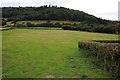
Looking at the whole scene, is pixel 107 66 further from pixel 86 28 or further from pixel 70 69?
pixel 86 28

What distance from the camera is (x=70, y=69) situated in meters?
16.0

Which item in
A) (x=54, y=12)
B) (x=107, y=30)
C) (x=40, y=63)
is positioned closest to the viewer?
(x=40, y=63)

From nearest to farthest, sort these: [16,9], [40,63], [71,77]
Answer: [71,77] → [40,63] → [16,9]

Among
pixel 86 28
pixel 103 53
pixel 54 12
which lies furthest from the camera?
pixel 54 12

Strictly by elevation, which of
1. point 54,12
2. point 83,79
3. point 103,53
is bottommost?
point 83,79

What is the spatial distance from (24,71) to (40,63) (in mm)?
3030

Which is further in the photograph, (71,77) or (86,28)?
(86,28)

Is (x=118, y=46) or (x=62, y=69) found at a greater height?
(x=118, y=46)

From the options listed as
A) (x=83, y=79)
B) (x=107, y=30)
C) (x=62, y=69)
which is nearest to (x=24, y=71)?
(x=62, y=69)

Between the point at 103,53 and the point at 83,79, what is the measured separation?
241 centimetres

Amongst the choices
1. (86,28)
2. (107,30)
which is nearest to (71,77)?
(107,30)

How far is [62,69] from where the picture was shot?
1609 cm

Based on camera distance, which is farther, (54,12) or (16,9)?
(16,9)

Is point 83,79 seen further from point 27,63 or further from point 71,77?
point 27,63
